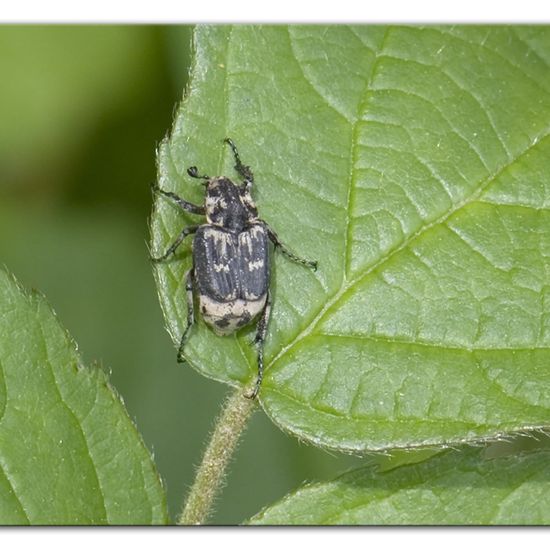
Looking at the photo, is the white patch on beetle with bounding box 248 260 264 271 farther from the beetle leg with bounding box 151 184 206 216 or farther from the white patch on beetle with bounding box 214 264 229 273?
the beetle leg with bounding box 151 184 206 216

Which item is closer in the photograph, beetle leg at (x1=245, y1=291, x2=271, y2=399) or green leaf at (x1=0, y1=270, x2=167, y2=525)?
green leaf at (x1=0, y1=270, x2=167, y2=525)

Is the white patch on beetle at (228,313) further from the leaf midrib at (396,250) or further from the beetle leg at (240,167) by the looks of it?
the beetle leg at (240,167)

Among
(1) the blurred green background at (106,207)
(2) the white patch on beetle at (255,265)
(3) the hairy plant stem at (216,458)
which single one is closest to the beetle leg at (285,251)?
(2) the white patch on beetle at (255,265)

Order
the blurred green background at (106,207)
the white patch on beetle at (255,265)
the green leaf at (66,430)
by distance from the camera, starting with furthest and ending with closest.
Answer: the blurred green background at (106,207), the white patch on beetle at (255,265), the green leaf at (66,430)

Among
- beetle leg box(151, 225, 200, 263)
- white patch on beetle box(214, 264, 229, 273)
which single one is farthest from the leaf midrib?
beetle leg box(151, 225, 200, 263)

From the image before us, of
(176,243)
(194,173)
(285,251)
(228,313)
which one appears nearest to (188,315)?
(228,313)
